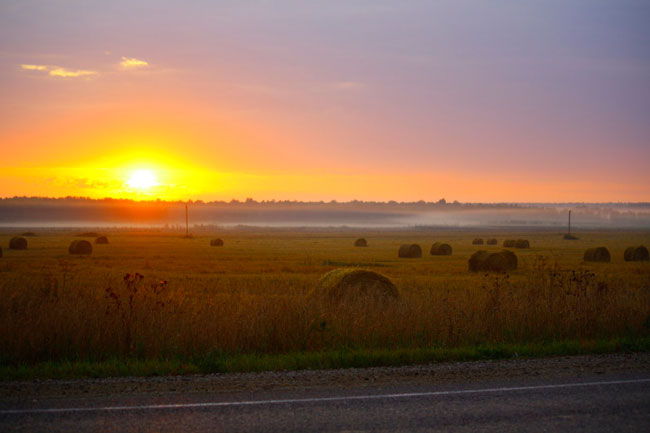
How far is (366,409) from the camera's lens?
7820mm

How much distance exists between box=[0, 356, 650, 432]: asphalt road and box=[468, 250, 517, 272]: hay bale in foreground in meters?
28.2

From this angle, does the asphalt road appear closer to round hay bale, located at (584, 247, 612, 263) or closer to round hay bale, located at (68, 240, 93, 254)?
round hay bale, located at (584, 247, 612, 263)

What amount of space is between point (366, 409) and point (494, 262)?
1204 inches

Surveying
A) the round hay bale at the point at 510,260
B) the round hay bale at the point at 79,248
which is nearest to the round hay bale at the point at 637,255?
the round hay bale at the point at 510,260

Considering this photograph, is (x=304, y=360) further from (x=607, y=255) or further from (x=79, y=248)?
(x=79, y=248)

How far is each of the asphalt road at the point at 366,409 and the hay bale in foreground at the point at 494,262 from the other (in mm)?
28176

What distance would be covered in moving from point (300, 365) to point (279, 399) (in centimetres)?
229

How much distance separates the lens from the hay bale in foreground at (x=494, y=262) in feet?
121

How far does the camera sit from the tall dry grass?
37.7 ft

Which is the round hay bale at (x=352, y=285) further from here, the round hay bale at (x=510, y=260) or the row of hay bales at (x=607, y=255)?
Result: the row of hay bales at (x=607, y=255)

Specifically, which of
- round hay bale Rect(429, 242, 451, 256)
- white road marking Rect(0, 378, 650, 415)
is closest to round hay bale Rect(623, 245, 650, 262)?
round hay bale Rect(429, 242, 451, 256)

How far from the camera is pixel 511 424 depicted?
7211 millimetres

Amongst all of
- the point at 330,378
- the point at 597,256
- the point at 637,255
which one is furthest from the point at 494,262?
the point at 330,378

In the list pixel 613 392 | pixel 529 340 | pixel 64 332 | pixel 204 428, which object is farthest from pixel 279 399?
pixel 529 340
